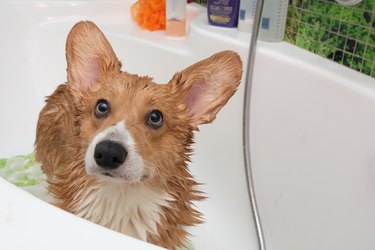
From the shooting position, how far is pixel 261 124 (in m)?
1.23

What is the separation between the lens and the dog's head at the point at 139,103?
71 cm

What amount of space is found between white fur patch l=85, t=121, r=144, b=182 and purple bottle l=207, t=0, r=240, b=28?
0.76m

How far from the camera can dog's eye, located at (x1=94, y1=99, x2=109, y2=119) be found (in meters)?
0.74

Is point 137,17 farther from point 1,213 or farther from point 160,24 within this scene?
point 1,213

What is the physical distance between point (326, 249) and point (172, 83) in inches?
23.3

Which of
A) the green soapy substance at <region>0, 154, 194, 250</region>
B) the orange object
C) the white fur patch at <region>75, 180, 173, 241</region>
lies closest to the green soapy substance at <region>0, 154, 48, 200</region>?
the green soapy substance at <region>0, 154, 194, 250</region>

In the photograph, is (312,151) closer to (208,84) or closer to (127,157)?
(208,84)

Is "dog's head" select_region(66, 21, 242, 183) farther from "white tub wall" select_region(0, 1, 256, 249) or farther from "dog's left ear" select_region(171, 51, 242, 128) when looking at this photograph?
"white tub wall" select_region(0, 1, 256, 249)

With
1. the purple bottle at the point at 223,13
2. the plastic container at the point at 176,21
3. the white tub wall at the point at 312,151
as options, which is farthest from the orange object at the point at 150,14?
the white tub wall at the point at 312,151

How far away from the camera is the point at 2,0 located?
1.52 m

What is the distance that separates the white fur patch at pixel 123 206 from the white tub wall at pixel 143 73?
364 millimetres

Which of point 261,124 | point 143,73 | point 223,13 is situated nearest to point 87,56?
point 143,73

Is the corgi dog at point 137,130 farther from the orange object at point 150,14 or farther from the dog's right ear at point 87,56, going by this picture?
the orange object at point 150,14

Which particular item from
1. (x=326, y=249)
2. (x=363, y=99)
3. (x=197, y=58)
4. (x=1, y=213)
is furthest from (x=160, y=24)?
(x=1, y=213)
